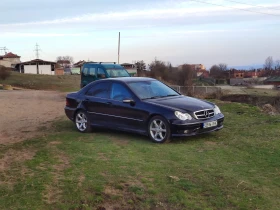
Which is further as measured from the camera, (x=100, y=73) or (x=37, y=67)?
(x=37, y=67)

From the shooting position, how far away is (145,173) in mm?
5633

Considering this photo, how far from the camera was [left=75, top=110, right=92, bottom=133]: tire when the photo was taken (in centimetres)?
955

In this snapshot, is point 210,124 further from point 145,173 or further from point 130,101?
point 145,173

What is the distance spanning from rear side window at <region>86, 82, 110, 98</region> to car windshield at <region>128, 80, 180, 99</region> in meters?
0.66

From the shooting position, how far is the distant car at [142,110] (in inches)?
311

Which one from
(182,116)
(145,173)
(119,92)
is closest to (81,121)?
(119,92)

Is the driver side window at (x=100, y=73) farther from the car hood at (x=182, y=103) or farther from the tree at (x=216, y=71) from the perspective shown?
the tree at (x=216, y=71)

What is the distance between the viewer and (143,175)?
18.1 feet

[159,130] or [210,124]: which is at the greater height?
[210,124]

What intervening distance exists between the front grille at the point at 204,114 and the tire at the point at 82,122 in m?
2.89

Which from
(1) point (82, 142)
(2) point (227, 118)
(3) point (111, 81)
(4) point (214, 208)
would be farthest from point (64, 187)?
(2) point (227, 118)

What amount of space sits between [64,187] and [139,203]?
107cm

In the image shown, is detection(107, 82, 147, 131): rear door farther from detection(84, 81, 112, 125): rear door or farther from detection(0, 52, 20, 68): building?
detection(0, 52, 20, 68): building

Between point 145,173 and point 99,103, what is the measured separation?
3974mm
